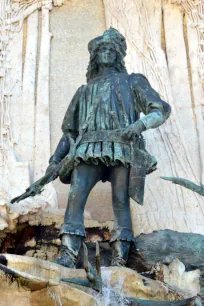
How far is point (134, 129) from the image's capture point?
7.51 metres

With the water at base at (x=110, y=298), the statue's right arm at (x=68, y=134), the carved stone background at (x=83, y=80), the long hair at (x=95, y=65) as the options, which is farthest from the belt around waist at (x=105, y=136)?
the water at base at (x=110, y=298)

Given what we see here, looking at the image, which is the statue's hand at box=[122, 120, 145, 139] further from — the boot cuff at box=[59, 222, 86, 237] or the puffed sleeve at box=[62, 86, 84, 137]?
the boot cuff at box=[59, 222, 86, 237]

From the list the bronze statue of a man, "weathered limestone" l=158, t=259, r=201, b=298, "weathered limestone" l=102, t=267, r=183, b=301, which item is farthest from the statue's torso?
"weathered limestone" l=102, t=267, r=183, b=301

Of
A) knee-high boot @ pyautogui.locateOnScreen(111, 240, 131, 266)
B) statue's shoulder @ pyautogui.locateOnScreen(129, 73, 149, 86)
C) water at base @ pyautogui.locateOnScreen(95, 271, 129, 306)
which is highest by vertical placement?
statue's shoulder @ pyautogui.locateOnScreen(129, 73, 149, 86)

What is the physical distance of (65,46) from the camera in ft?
34.3

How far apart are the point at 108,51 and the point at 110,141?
3.17 feet

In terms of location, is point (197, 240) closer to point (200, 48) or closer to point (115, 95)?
Result: point (115, 95)

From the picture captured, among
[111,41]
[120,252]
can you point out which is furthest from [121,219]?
[111,41]

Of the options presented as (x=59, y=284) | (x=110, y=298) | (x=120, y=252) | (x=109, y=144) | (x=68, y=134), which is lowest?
(x=110, y=298)

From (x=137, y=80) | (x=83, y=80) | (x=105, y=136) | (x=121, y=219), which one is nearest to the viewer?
(x=121, y=219)

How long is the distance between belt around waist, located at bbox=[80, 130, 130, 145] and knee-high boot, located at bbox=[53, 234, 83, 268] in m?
0.88

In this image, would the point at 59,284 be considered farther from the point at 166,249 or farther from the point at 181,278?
the point at 166,249

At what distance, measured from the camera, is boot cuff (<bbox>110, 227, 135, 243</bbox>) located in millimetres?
7422

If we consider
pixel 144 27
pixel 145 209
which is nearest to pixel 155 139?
pixel 145 209
